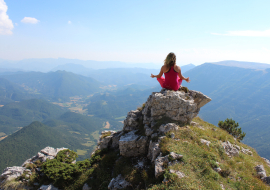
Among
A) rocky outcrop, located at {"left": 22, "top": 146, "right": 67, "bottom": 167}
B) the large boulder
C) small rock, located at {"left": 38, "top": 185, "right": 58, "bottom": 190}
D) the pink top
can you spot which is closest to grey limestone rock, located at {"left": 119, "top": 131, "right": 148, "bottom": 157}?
the large boulder

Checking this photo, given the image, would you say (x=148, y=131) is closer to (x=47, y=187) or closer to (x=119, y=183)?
(x=119, y=183)

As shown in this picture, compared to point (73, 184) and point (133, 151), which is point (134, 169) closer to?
point (133, 151)

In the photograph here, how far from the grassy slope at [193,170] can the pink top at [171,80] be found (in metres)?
4.58

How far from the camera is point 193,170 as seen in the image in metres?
8.00

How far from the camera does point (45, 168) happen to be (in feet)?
50.2

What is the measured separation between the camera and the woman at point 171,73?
12086 millimetres

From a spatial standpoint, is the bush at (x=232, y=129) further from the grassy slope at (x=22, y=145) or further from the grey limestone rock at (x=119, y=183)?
the grassy slope at (x=22, y=145)

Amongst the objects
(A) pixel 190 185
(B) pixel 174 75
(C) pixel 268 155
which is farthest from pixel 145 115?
(C) pixel 268 155

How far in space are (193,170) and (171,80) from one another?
839 centimetres

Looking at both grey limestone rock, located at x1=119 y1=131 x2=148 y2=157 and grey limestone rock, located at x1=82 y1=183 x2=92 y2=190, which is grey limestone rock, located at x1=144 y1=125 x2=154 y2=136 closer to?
grey limestone rock, located at x1=119 y1=131 x2=148 y2=157

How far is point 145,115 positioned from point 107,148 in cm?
644

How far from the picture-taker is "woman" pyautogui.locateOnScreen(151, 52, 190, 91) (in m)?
12.1

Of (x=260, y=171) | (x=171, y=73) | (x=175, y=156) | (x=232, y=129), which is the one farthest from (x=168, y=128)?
(x=232, y=129)

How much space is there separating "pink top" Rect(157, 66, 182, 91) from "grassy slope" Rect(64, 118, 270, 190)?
4581 mm
